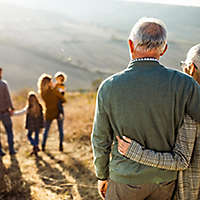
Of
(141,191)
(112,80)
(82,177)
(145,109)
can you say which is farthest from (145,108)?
(82,177)

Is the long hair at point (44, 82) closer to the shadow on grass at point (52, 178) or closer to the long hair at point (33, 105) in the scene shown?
the long hair at point (33, 105)

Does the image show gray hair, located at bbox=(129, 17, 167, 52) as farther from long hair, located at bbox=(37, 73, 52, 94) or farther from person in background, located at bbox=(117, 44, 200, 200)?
long hair, located at bbox=(37, 73, 52, 94)

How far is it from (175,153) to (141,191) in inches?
12.4

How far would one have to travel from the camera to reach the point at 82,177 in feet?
13.2

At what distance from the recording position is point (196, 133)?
1.53 meters

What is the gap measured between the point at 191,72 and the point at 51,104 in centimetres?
330

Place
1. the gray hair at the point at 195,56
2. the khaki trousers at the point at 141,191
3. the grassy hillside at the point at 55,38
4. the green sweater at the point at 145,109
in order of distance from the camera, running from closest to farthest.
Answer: the green sweater at the point at 145,109 < the khaki trousers at the point at 141,191 < the gray hair at the point at 195,56 < the grassy hillside at the point at 55,38

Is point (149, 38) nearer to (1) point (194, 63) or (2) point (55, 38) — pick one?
(1) point (194, 63)

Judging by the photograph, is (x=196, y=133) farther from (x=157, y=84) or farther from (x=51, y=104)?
(x=51, y=104)

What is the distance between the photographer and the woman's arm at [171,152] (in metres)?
1.48

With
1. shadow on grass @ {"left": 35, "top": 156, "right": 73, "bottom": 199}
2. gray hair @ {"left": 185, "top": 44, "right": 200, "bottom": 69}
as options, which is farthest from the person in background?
shadow on grass @ {"left": 35, "top": 156, "right": 73, "bottom": 199}

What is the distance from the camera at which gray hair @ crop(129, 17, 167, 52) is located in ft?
4.59

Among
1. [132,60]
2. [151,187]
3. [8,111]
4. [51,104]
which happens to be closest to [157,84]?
[132,60]

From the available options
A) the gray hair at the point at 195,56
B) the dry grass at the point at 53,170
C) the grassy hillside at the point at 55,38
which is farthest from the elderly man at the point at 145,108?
the grassy hillside at the point at 55,38
